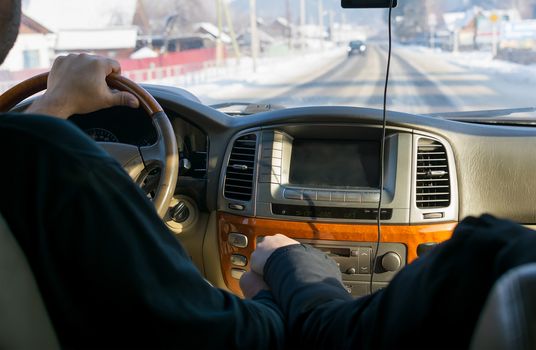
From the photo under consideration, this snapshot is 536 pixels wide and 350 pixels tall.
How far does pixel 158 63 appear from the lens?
3303 centimetres

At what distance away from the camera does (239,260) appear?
340 centimetres

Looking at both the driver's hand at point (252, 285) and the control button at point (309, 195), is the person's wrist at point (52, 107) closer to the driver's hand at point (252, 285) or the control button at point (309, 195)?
the driver's hand at point (252, 285)

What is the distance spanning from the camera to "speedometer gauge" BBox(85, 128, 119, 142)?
3.25 metres

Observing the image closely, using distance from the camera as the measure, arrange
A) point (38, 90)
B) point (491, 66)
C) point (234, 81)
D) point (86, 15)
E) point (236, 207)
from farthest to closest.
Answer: point (491, 66) < point (234, 81) < point (86, 15) < point (236, 207) < point (38, 90)

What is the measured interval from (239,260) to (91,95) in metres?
1.62

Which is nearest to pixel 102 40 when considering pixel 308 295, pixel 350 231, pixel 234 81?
pixel 234 81

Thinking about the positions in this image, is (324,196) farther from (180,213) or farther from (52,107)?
(52,107)

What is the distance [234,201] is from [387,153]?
811mm

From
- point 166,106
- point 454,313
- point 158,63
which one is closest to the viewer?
point 454,313

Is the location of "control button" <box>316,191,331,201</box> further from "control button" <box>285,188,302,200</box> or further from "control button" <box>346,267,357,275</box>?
"control button" <box>346,267,357,275</box>

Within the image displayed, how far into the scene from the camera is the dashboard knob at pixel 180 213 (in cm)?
342

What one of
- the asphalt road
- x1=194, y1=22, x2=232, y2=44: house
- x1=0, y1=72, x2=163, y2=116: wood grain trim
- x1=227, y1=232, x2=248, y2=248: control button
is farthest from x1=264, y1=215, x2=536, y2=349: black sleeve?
x1=194, y1=22, x2=232, y2=44: house

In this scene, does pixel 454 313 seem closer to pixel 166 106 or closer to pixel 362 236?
pixel 362 236

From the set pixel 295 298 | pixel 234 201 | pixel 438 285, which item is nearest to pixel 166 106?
pixel 234 201
